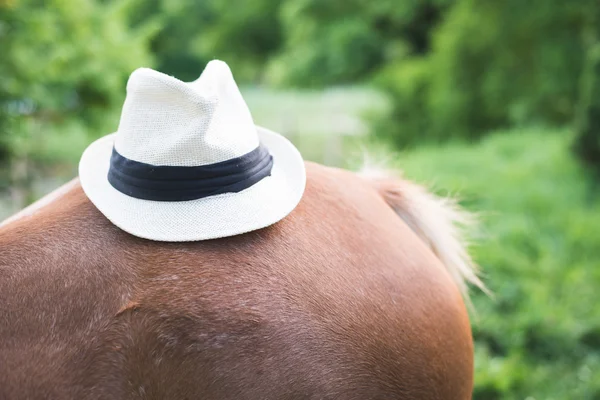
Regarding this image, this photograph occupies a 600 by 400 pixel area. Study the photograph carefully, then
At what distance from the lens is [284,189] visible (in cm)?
135

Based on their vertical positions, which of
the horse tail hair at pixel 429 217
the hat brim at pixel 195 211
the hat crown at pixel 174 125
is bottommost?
the horse tail hair at pixel 429 217

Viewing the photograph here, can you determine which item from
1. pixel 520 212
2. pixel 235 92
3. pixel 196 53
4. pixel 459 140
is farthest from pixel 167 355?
pixel 196 53

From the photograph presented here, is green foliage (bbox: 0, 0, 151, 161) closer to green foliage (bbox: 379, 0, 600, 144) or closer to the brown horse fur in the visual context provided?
the brown horse fur

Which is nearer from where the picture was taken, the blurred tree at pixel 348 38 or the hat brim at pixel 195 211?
the hat brim at pixel 195 211

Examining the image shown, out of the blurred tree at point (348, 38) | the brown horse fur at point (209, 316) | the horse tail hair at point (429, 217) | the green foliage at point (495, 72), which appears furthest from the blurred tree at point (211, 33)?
the brown horse fur at point (209, 316)

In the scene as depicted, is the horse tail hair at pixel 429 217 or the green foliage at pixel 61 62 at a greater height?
the horse tail hair at pixel 429 217

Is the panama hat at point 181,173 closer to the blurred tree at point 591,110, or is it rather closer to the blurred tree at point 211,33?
the blurred tree at point 591,110

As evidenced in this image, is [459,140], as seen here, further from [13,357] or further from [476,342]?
[13,357]

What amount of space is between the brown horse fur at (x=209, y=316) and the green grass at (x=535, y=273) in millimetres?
1087

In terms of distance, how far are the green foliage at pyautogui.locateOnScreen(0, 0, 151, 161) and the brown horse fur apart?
14.4ft

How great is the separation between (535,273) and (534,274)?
0.04ft

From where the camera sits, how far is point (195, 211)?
1.22 meters

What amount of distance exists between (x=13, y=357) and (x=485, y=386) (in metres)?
2.53

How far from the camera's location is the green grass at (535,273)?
10.6 feet
